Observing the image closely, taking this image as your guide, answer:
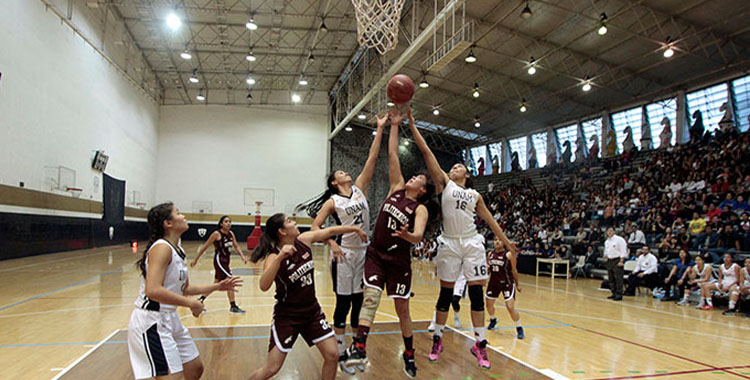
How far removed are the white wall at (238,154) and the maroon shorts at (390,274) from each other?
74.9ft

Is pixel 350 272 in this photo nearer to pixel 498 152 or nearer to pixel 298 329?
pixel 298 329

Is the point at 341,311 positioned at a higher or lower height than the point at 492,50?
lower

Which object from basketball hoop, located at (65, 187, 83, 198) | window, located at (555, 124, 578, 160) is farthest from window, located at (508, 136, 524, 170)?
basketball hoop, located at (65, 187, 83, 198)

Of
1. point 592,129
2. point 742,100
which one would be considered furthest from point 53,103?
point 742,100

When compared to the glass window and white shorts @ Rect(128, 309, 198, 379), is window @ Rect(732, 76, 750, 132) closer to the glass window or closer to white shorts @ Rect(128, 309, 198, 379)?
the glass window

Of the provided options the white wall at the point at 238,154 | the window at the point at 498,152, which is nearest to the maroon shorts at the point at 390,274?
the white wall at the point at 238,154

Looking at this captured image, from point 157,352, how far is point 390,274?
5.93 ft

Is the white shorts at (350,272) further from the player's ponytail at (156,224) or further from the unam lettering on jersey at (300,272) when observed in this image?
the player's ponytail at (156,224)

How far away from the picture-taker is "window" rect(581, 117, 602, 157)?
21969 mm

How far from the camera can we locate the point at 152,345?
2.53 meters

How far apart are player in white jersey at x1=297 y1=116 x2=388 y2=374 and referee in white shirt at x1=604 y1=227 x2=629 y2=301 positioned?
7.42 metres

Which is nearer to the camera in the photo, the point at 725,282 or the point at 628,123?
the point at 725,282

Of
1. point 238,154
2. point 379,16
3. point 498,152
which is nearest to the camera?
point 379,16

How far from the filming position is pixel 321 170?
26.7 meters
